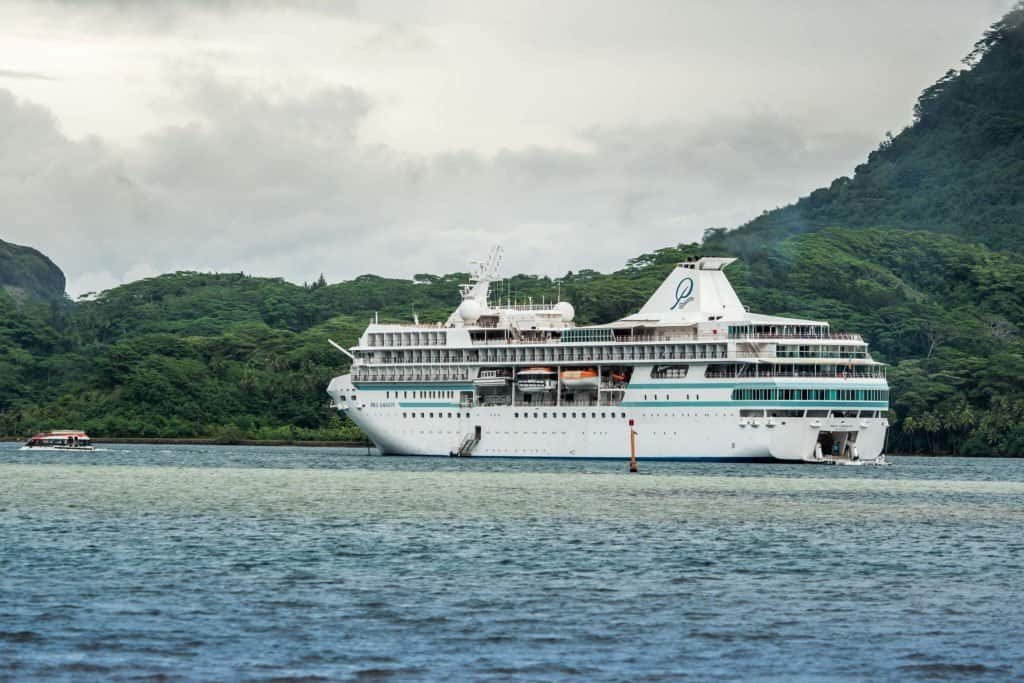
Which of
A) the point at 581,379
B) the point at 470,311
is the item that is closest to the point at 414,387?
the point at 470,311

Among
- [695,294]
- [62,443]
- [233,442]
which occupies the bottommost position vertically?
[62,443]

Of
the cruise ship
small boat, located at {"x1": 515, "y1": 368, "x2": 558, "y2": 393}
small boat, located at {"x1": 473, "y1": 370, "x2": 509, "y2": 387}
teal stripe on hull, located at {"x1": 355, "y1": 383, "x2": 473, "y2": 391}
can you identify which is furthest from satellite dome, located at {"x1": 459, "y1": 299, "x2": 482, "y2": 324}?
small boat, located at {"x1": 515, "y1": 368, "x2": 558, "y2": 393}

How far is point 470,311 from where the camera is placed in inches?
3757

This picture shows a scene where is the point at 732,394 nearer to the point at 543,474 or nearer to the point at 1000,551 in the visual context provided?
the point at 543,474

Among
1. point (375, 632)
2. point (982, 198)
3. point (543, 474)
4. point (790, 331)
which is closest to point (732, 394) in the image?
point (790, 331)

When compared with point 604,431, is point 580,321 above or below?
above

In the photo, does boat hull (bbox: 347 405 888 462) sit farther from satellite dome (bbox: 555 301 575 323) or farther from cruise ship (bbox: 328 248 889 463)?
satellite dome (bbox: 555 301 575 323)

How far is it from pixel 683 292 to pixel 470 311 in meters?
11.9

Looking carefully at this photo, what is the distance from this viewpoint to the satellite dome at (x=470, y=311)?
9544 cm

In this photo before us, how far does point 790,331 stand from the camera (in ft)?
283

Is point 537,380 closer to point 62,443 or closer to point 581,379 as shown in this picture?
point 581,379

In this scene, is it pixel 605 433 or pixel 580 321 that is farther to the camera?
pixel 580 321

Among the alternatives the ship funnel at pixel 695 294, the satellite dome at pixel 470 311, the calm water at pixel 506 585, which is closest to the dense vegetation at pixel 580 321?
the ship funnel at pixel 695 294

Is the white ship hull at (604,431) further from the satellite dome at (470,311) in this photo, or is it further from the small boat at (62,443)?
the small boat at (62,443)
